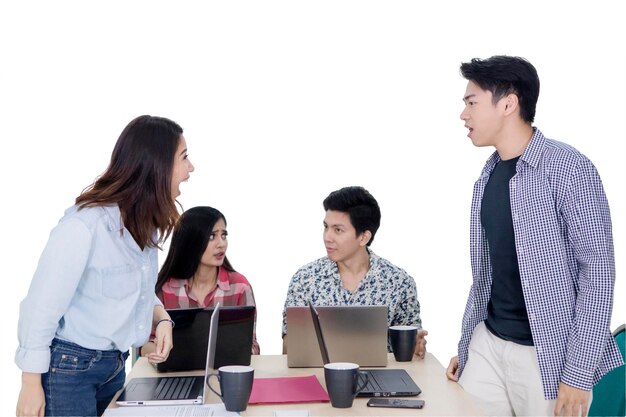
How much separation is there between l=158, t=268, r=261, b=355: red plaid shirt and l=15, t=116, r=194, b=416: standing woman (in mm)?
1066

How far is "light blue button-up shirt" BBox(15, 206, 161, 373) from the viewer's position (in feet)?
6.55

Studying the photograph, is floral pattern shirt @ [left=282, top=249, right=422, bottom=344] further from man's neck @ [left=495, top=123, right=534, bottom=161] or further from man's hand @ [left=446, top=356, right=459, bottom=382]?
man's neck @ [left=495, top=123, right=534, bottom=161]

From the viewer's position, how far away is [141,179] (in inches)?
85.7

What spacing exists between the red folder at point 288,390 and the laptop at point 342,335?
14cm

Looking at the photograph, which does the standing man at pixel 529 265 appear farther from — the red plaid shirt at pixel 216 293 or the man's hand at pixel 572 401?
the red plaid shirt at pixel 216 293

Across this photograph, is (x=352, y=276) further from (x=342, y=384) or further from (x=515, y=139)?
(x=342, y=384)

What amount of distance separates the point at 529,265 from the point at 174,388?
3.99 feet

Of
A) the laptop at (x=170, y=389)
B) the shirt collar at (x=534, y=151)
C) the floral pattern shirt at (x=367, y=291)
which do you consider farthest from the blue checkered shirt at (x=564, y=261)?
the laptop at (x=170, y=389)

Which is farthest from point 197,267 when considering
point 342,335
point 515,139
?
point 515,139

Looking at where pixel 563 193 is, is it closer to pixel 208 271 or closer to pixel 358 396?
pixel 358 396

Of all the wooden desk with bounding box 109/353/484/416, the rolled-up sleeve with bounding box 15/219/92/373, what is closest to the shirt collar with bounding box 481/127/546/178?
the wooden desk with bounding box 109/353/484/416

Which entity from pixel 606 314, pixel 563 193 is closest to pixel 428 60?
pixel 563 193

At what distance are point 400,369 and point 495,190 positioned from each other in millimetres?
726

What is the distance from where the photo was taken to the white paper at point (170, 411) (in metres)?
2.07
